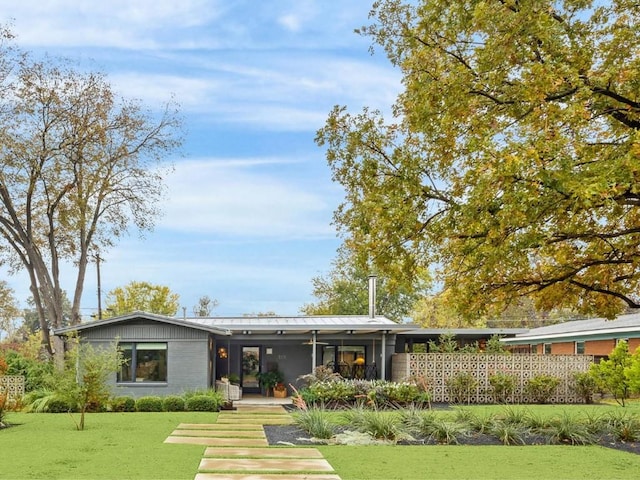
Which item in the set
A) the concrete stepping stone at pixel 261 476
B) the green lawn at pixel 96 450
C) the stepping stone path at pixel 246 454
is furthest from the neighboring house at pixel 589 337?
the concrete stepping stone at pixel 261 476

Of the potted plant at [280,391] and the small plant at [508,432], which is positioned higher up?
the small plant at [508,432]

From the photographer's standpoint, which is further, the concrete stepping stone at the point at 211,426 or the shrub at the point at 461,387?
the shrub at the point at 461,387

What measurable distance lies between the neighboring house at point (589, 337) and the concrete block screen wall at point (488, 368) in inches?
125

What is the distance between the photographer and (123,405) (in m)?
20.1

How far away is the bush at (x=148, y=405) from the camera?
789 inches

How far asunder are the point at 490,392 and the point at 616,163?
631 inches

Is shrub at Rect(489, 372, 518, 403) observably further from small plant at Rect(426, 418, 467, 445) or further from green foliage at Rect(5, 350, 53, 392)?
green foliage at Rect(5, 350, 53, 392)

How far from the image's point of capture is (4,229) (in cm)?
2956

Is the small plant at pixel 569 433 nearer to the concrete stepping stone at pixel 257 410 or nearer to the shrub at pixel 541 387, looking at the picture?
the concrete stepping stone at pixel 257 410

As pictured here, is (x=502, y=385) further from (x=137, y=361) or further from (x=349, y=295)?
(x=349, y=295)

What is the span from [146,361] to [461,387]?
35.1 feet

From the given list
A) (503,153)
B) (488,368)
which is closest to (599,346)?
(488,368)

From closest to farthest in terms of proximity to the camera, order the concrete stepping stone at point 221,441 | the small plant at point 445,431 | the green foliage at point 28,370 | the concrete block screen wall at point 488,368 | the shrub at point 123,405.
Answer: the concrete stepping stone at point 221,441 → the small plant at point 445,431 → the shrub at point 123,405 → the concrete block screen wall at point 488,368 → the green foliage at point 28,370

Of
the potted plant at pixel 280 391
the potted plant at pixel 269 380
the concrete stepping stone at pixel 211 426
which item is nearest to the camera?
the concrete stepping stone at pixel 211 426
